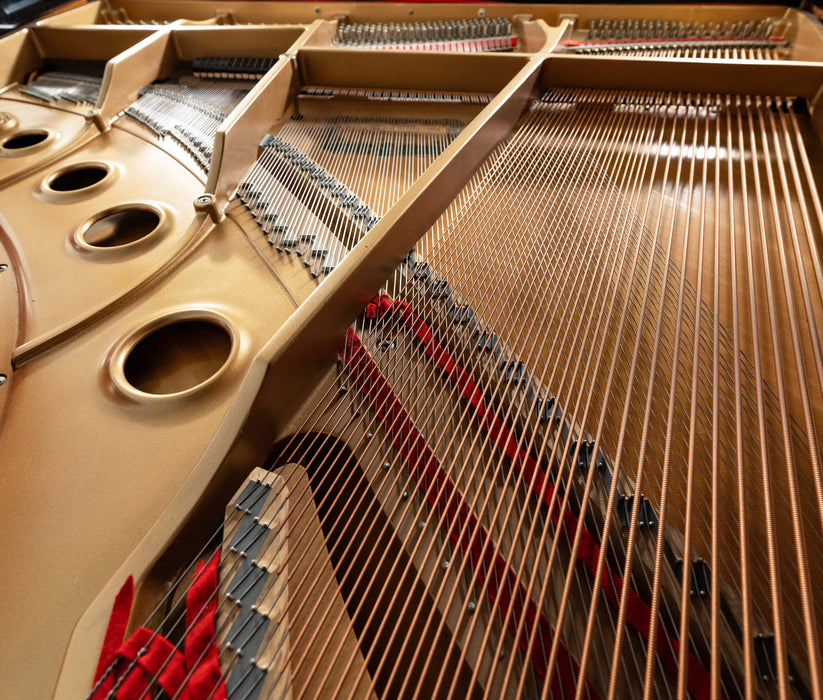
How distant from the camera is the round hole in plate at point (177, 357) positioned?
1.74 m

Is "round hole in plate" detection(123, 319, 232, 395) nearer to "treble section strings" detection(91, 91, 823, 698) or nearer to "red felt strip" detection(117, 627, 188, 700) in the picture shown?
"treble section strings" detection(91, 91, 823, 698)

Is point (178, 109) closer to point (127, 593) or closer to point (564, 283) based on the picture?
point (564, 283)

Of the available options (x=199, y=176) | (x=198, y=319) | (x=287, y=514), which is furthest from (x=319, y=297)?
(x=199, y=176)

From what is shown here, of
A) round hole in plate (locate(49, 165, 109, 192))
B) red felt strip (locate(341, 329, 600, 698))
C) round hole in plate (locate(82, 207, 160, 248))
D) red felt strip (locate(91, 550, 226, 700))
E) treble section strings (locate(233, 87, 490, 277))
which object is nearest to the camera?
red felt strip (locate(91, 550, 226, 700))

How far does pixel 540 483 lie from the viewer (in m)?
1.24

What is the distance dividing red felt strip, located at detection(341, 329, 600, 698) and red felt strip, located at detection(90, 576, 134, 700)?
1.99 ft

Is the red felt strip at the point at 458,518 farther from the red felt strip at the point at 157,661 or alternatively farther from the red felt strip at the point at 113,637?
the red felt strip at the point at 113,637

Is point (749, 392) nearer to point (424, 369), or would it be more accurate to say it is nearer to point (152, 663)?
point (424, 369)

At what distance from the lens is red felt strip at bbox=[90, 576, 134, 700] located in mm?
886

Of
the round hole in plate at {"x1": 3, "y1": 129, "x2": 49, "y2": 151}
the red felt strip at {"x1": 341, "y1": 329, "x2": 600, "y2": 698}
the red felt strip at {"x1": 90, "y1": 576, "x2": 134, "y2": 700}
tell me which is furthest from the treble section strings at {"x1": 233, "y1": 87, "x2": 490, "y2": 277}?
the round hole in plate at {"x1": 3, "y1": 129, "x2": 49, "y2": 151}

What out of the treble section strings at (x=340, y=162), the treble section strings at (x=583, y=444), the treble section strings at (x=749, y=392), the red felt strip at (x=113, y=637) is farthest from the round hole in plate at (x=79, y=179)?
the red felt strip at (x=113, y=637)

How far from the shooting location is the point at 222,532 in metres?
1.14

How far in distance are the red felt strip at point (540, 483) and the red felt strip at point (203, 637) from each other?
66 centimetres

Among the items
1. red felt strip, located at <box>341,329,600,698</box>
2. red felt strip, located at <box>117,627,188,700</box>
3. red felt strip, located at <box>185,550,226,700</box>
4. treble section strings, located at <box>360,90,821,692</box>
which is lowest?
red felt strip, located at <box>117,627,188,700</box>
